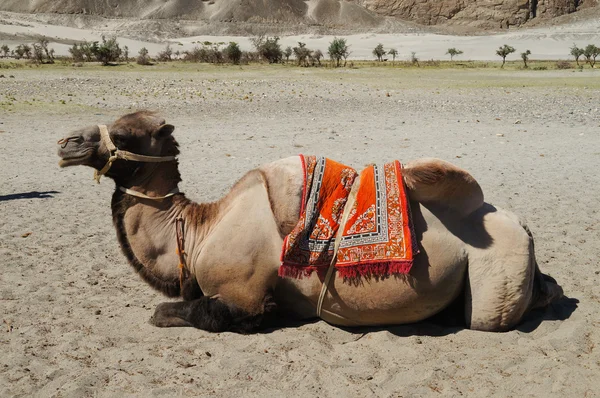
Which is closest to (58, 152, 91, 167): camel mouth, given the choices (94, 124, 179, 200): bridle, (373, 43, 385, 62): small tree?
(94, 124, 179, 200): bridle

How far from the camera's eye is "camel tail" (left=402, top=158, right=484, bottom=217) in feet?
14.2

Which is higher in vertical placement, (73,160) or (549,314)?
(73,160)

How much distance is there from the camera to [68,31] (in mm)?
92688

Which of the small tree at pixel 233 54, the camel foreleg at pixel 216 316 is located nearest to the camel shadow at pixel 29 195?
the camel foreleg at pixel 216 316

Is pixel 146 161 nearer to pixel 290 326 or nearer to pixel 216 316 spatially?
Result: pixel 216 316

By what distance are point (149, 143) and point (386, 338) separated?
7.37 feet

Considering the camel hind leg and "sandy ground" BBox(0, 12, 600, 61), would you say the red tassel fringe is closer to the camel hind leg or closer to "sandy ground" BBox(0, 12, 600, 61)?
the camel hind leg

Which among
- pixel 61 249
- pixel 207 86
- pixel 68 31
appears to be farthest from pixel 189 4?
pixel 61 249

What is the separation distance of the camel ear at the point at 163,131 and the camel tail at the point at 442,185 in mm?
1758

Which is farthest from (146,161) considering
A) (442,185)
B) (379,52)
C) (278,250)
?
(379,52)

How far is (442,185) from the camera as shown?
437 centimetres

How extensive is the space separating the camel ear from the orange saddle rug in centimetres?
110

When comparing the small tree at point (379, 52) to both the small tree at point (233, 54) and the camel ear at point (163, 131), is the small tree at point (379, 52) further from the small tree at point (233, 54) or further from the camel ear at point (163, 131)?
the camel ear at point (163, 131)

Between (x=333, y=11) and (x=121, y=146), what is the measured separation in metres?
129
